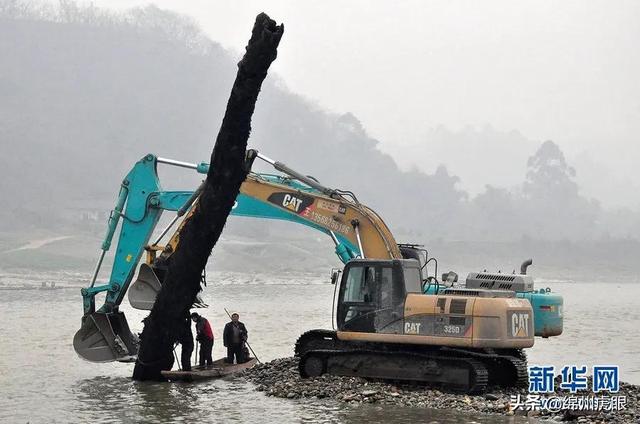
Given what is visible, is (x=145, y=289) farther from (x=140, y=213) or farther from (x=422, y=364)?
(x=422, y=364)

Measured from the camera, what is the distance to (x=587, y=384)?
18.8 meters

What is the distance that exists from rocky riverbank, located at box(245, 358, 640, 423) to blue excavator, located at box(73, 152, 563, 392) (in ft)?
1.19

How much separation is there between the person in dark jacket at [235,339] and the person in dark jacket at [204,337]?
466mm

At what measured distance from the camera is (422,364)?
18.1m

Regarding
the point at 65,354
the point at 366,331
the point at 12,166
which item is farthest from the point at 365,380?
the point at 12,166

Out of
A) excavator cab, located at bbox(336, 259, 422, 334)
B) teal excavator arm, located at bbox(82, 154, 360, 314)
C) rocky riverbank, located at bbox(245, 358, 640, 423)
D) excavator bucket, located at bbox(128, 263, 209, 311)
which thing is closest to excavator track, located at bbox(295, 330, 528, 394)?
rocky riverbank, located at bbox(245, 358, 640, 423)

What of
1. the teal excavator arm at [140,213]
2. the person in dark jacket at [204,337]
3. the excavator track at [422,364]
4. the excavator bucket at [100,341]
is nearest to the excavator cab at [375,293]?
the excavator track at [422,364]

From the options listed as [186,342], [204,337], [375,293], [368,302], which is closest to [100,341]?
[186,342]

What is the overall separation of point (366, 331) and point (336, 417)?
9.01 feet

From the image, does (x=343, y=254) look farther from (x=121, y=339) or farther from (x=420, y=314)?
(x=121, y=339)

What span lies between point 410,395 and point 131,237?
6.86 m

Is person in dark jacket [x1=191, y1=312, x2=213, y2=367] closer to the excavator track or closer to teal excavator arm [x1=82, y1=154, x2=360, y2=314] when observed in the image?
teal excavator arm [x1=82, y1=154, x2=360, y2=314]

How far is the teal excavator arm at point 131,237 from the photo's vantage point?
20.6 m

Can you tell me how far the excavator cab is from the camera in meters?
18.4
